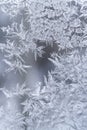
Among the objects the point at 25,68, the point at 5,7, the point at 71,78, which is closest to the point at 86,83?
the point at 71,78

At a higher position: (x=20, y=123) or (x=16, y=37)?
(x=16, y=37)

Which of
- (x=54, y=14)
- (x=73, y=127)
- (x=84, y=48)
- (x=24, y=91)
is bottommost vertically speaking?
(x=73, y=127)

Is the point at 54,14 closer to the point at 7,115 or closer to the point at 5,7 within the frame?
the point at 5,7

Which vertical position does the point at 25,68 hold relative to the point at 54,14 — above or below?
below

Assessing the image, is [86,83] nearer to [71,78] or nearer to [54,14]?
[71,78]

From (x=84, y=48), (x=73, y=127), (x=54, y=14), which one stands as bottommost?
(x=73, y=127)

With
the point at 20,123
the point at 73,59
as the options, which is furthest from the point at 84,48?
the point at 20,123
